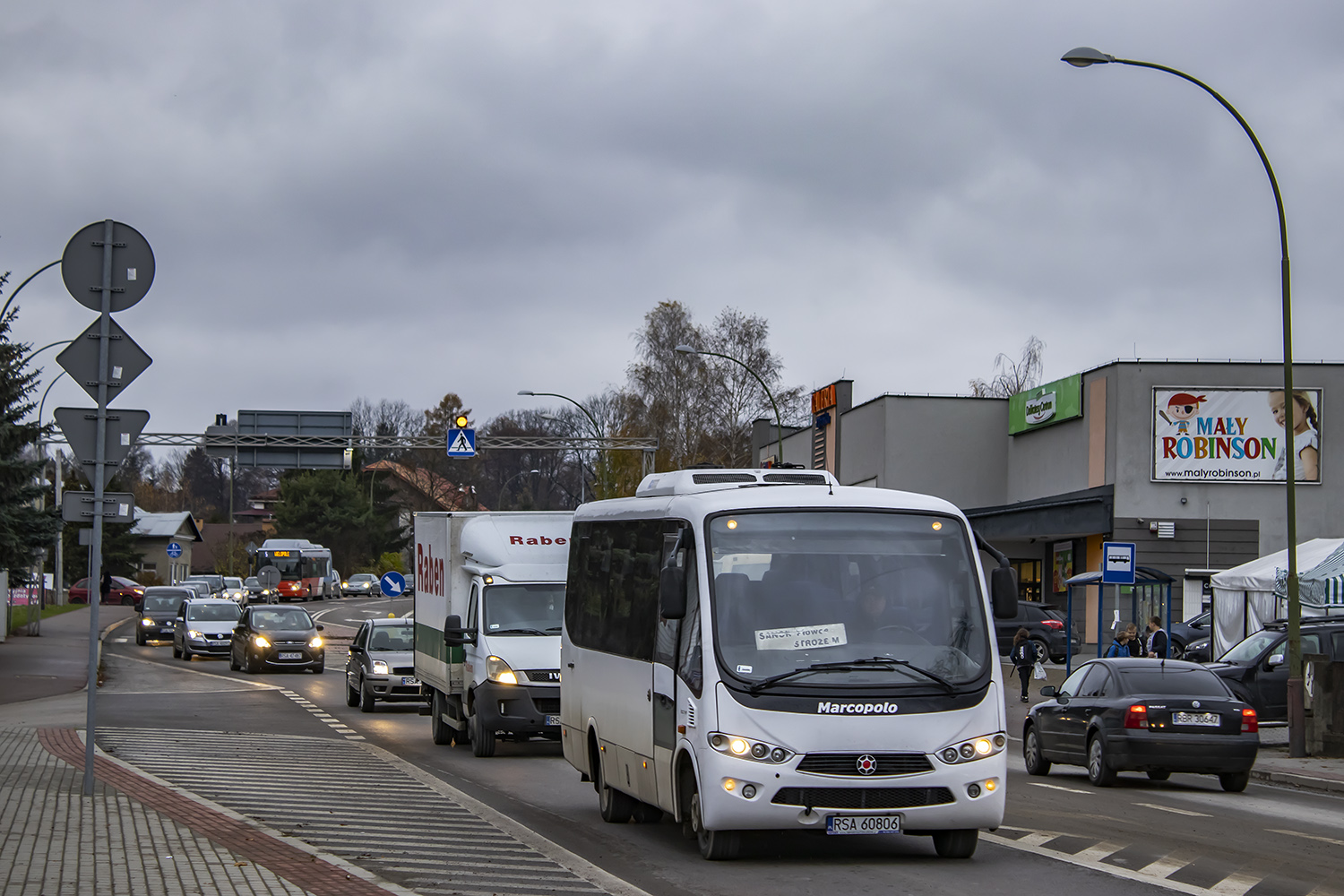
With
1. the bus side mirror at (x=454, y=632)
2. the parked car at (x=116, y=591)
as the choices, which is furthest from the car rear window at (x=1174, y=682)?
the parked car at (x=116, y=591)

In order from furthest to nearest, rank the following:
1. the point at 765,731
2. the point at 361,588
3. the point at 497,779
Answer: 1. the point at 361,588
2. the point at 497,779
3. the point at 765,731

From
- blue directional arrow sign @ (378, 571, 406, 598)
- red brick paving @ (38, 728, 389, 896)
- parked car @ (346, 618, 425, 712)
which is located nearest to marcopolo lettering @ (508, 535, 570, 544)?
red brick paving @ (38, 728, 389, 896)

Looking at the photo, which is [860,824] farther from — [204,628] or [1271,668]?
[204,628]

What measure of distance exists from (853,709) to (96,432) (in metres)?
6.19

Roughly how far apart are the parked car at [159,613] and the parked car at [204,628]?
5.43 m

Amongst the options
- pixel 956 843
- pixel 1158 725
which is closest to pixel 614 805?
pixel 956 843

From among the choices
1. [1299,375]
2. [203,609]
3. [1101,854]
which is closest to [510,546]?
[1101,854]

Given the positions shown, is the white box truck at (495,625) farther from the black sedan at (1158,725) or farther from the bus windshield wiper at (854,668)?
the bus windshield wiper at (854,668)

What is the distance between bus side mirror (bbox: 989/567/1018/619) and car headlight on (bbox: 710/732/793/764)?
1718mm

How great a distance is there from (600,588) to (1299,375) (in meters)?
36.5

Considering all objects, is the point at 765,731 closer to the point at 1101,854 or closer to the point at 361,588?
the point at 1101,854

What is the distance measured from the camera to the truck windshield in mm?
18594

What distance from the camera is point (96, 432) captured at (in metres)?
12.2

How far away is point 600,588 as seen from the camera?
1292 cm
